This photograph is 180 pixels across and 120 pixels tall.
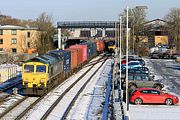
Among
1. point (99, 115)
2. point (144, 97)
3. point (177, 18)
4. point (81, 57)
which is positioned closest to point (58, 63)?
point (144, 97)

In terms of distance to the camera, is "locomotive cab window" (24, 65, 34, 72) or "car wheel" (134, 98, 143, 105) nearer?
"car wheel" (134, 98, 143, 105)

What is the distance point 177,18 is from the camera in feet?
355

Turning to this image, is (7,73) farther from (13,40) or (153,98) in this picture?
(13,40)

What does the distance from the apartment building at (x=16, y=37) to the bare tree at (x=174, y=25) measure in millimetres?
37146

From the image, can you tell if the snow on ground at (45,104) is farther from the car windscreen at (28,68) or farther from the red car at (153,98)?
the red car at (153,98)

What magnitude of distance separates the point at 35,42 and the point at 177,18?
41787 millimetres

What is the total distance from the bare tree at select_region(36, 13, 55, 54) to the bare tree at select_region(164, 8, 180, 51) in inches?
1294

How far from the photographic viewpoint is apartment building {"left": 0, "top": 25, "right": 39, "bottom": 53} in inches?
3659

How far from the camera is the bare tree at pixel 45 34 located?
278ft

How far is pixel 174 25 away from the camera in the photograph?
106875 millimetres

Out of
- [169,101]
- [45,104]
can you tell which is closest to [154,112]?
[169,101]

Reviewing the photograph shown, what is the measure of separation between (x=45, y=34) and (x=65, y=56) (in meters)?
53.3

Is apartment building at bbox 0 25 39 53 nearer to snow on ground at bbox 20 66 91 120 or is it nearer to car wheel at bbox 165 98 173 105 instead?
snow on ground at bbox 20 66 91 120

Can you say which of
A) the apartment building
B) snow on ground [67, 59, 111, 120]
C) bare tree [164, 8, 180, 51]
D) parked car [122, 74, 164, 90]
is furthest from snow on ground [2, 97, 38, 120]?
bare tree [164, 8, 180, 51]
